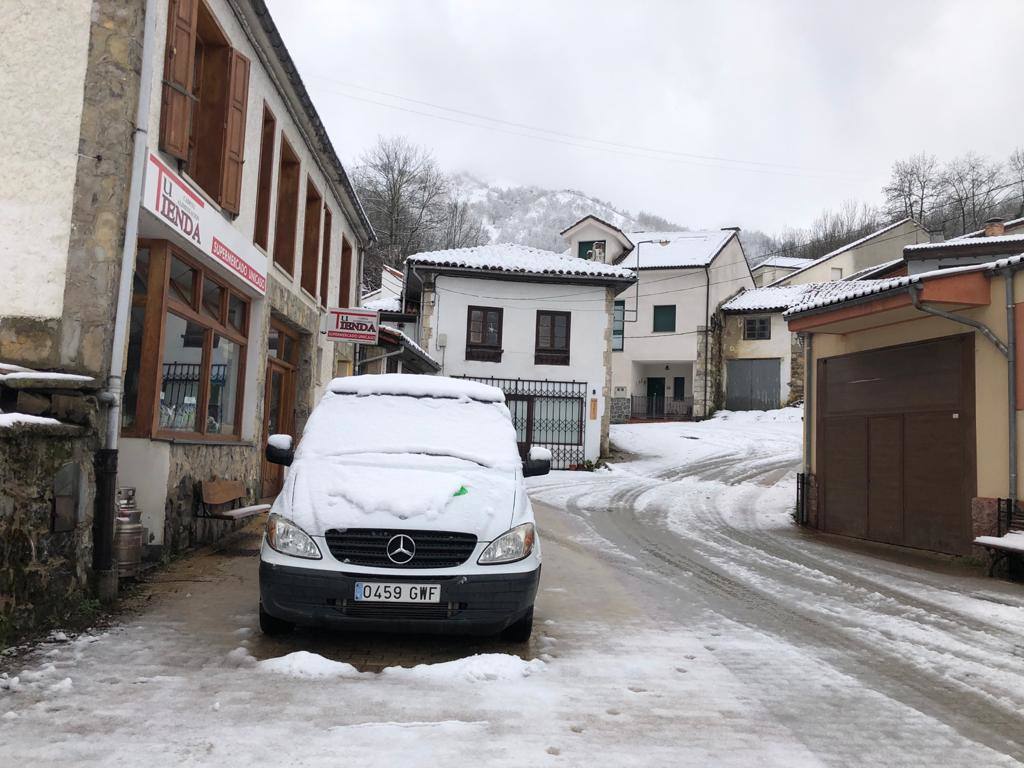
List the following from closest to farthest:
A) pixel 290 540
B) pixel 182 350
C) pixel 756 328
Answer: pixel 290 540, pixel 182 350, pixel 756 328

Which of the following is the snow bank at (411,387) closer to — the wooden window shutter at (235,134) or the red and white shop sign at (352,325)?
the wooden window shutter at (235,134)

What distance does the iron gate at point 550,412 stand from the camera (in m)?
24.9

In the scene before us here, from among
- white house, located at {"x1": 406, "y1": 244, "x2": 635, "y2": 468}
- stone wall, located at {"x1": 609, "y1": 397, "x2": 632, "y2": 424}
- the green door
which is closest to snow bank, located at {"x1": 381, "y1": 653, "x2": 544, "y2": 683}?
white house, located at {"x1": 406, "y1": 244, "x2": 635, "y2": 468}

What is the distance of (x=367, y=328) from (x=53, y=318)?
690cm

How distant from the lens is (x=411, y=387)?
6.28 m

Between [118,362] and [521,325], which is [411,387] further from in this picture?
[521,325]

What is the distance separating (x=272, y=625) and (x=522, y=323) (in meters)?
21.3

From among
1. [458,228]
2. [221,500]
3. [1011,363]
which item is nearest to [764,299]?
[458,228]

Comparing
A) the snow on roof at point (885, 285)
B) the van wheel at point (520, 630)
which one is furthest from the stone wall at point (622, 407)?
the van wheel at point (520, 630)

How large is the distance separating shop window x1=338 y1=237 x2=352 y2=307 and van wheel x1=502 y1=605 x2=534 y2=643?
12516 mm

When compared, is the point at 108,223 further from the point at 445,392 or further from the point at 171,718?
the point at 171,718

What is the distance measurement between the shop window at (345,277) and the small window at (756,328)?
25549 mm

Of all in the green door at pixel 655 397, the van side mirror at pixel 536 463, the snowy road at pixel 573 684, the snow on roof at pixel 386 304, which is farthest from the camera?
the green door at pixel 655 397

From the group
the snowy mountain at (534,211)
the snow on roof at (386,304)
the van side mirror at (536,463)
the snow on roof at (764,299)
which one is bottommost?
the van side mirror at (536,463)
